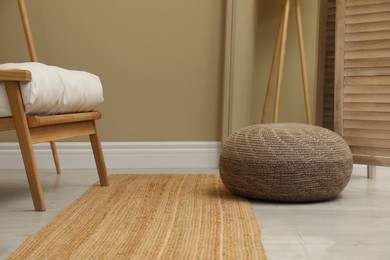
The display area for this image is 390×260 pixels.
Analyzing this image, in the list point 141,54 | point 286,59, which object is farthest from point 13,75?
point 286,59

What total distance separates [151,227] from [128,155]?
56.8 inches

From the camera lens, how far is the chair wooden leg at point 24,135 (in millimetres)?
1816

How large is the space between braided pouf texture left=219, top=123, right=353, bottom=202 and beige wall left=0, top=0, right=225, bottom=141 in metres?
0.97

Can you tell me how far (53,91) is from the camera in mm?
1922

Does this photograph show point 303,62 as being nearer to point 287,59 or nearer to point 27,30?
point 287,59

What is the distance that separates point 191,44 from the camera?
9.98 ft

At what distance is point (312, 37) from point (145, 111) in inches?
40.8

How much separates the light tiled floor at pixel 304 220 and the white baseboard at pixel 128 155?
0.37 meters

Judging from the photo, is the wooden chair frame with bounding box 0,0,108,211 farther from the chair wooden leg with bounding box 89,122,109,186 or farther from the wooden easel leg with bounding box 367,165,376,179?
the wooden easel leg with bounding box 367,165,376,179

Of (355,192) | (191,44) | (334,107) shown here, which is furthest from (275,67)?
(355,192)

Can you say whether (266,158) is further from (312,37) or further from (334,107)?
(312,37)

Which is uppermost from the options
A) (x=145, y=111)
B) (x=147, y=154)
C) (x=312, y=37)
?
(x=312, y=37)

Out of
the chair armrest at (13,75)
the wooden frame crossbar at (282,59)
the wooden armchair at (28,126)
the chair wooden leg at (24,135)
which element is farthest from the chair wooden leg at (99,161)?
the wooden frame crossbar at (282,59)

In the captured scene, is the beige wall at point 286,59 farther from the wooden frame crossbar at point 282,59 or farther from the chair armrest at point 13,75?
the chair armrest at point 13,75
